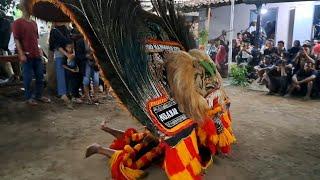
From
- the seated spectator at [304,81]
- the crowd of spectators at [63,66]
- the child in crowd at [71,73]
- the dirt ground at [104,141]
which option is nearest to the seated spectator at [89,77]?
the crowd of spectators at [63,66]

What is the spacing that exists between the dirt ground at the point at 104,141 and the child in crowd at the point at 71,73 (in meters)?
0.38

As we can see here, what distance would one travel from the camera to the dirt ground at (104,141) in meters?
3.02

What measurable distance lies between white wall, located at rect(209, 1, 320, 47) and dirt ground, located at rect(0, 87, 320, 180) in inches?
262

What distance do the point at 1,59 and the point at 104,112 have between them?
101 inches

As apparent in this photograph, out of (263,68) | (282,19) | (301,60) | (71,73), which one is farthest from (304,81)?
(282,19)

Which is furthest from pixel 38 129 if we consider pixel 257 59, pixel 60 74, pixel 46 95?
pixel 257 59

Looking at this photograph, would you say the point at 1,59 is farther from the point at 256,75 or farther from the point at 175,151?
the point at 256,75

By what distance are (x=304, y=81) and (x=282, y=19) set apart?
6.45 metres

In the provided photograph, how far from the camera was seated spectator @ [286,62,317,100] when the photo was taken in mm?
6785

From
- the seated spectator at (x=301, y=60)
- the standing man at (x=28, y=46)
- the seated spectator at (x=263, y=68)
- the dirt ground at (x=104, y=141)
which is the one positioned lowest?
the dirt ground at (x=104, y=141)

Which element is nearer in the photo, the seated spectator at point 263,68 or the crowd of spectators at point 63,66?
the crowd of spectators at point 63,66

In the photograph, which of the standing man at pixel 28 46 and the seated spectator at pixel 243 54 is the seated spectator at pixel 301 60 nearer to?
the seated spectator at pixel 243 54

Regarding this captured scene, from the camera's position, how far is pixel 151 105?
2531 millimetres

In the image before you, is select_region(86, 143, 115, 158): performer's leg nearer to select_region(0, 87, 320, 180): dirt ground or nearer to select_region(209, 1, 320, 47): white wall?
select_region(0, 87, 320, 180): dirt ground
